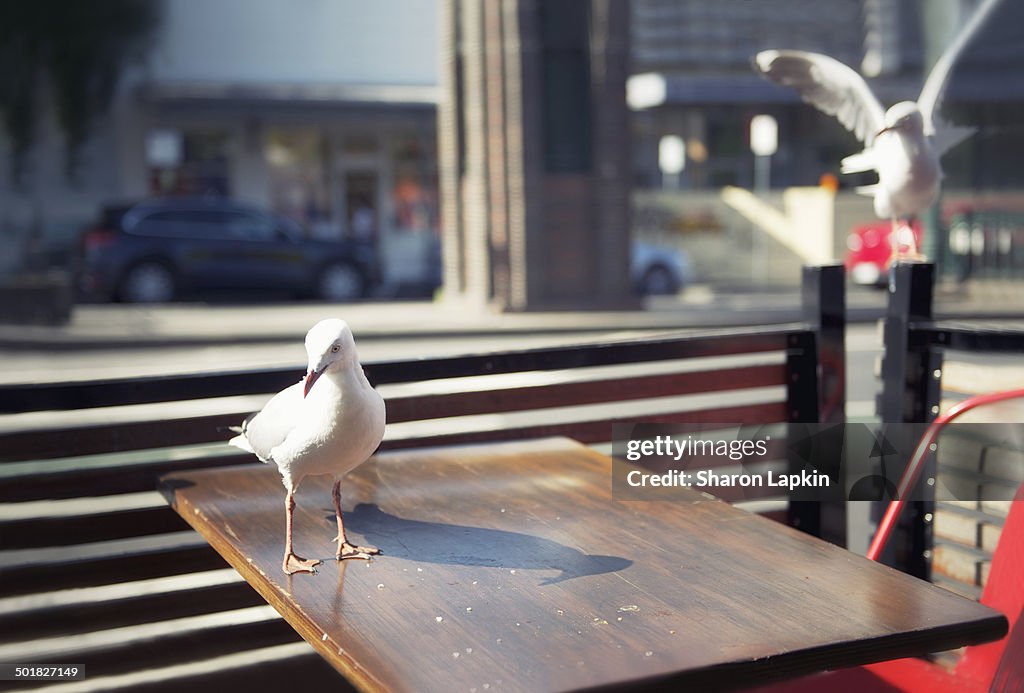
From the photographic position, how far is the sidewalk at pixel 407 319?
14547mm

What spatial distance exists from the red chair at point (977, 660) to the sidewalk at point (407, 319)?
11943 mm

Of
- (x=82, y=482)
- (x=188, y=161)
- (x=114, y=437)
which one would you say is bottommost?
(x=82, y=482)

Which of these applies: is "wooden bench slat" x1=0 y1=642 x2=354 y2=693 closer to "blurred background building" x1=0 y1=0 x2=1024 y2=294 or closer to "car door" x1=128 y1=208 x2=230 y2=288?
"car door" x1=128 y1=208 x2=230 y2=288

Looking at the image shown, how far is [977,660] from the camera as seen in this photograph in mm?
2498

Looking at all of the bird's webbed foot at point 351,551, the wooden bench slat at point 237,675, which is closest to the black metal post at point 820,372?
the wooden bench slat at point 237,675

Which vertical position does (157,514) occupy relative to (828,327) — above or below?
below

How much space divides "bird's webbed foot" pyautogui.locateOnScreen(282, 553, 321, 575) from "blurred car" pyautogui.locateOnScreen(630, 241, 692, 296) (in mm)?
19047

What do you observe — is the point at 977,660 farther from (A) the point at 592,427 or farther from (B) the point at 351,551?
(A) the point at 592,427

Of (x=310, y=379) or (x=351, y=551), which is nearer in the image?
(x=310, y=379)

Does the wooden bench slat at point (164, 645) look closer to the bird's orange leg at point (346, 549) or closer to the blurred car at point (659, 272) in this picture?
the bird's orange leg at point (346, 549)

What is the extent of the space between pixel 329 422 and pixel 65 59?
76.0 feet

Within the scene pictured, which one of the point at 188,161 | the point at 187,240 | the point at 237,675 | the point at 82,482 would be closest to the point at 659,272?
the point at 187,240

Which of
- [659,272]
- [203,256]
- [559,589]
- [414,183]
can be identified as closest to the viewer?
[559,589]

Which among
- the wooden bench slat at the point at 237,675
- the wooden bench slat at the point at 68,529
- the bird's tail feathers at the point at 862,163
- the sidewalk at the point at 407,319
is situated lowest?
the wooden bench slat at the point at 237,675
